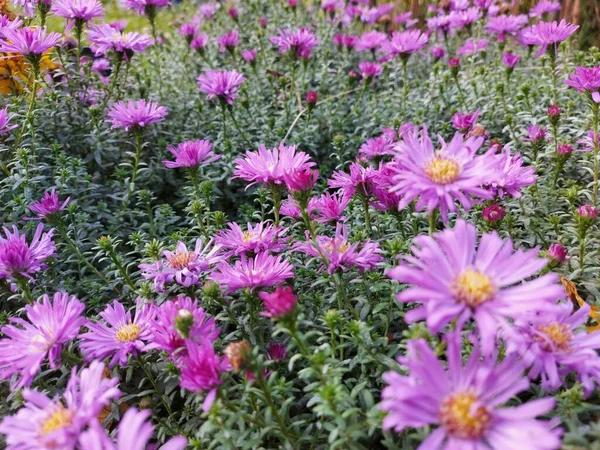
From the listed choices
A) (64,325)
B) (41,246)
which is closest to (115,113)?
(41,246)

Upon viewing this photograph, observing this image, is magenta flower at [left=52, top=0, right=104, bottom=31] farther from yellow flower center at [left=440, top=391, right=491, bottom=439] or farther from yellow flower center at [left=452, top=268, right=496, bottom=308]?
yellow flower center at [left=440, top=391, right=491, bottom=439]

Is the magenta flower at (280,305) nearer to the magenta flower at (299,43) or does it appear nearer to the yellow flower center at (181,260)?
the yellow flower center at (181,260)

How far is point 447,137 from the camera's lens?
3352mm

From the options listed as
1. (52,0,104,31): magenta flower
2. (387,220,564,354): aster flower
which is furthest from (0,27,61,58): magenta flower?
(387,220,564,354): aster flower

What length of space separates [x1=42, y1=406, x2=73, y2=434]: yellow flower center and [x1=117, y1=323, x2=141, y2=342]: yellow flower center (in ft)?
1.62

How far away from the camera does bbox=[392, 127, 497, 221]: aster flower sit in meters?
1.43

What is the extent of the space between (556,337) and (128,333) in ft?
4.36

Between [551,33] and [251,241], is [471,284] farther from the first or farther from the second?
[551,33]

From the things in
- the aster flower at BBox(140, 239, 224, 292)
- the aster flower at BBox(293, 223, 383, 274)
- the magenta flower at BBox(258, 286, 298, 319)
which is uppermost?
the magenta flower at BBox(258, 286, 298, 319)

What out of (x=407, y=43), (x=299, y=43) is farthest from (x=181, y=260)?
(x=407, y=43)

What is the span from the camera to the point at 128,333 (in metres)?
1.82

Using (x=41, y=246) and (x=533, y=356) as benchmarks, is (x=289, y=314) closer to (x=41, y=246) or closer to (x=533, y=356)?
(x=533, y=356)

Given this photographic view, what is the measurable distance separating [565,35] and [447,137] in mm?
843

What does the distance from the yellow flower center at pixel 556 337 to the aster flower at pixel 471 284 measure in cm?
18
